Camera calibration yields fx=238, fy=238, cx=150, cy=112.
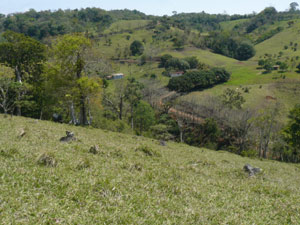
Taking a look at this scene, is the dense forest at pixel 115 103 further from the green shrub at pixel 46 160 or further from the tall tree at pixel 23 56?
the green shrub at pixel 46 160

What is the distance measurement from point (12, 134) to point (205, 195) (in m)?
13.0

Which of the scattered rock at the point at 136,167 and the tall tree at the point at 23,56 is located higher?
the tall tree at the point at 23,56

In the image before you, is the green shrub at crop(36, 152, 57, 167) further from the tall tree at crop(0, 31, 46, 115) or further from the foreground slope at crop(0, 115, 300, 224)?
the tall tree at crop(0, 31, 46, 115)

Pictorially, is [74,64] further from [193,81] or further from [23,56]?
[193,81]

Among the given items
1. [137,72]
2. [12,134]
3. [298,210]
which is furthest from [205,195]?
[137,72]

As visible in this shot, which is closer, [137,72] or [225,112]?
[225,112]

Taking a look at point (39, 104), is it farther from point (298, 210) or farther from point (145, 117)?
point (298, 210)


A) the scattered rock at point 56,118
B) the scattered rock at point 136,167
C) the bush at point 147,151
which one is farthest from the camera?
the scattered rock at point 56,118

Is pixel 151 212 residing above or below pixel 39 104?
above

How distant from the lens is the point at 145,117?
232ft

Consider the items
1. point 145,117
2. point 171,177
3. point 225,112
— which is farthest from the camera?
point 225,112

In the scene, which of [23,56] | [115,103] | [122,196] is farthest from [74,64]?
[115,103]

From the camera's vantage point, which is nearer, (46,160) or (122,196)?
(122,196)

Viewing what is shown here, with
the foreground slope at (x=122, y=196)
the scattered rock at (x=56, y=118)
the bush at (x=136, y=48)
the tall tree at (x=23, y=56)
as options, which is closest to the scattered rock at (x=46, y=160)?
the foreground slope at (x=122, y=196)
